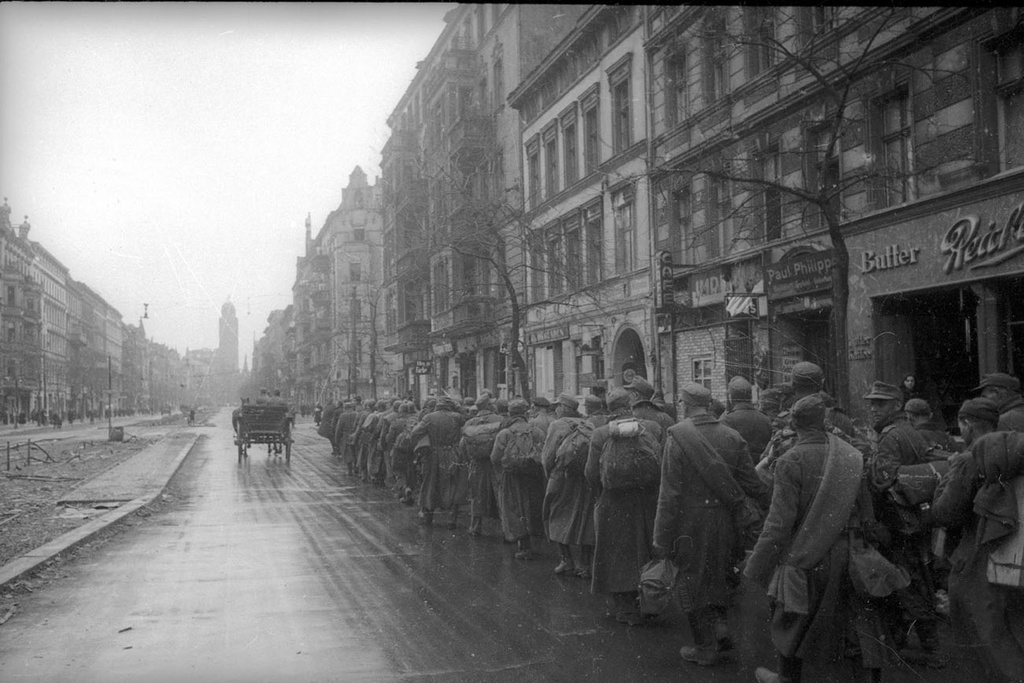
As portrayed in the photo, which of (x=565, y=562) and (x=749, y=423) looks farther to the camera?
(x=565, y=562)

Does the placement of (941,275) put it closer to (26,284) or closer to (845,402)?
(845,402)

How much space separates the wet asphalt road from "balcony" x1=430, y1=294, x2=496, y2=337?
22.4m

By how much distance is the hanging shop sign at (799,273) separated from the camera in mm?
16125

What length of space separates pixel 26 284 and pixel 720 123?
137 feet

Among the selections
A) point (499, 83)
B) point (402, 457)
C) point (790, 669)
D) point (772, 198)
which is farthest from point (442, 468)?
point (499, 83)

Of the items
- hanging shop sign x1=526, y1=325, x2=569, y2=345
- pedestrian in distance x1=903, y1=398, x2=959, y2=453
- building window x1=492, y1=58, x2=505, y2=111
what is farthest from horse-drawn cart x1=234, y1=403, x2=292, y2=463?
pedestrian in distance x1=903, y1=398, x2=959, y2=453

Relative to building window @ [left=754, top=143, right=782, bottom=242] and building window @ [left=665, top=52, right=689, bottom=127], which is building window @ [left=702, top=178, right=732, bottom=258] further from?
building window @ [left=665, top=52, right=689, bottom=127]

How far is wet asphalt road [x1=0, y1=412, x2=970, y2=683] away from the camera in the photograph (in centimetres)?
554

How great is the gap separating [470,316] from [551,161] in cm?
792

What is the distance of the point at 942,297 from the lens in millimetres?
14117

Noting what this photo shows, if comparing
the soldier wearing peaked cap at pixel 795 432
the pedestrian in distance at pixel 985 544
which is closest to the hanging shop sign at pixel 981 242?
the soldier wearing peaked cap at pixel 795 432

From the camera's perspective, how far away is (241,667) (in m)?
5.59

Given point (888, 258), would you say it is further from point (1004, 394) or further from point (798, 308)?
→ point (1004, 394)

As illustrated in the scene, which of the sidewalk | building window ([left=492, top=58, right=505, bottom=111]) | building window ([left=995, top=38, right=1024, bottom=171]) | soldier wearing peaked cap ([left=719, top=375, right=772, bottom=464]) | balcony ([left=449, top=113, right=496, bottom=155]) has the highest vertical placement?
building window ([left=492, top=58, right=505, bottom=111])
